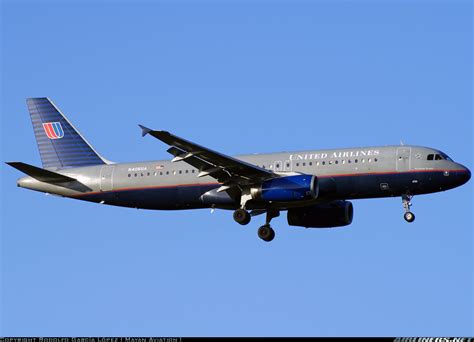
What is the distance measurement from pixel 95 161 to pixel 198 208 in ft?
25.3

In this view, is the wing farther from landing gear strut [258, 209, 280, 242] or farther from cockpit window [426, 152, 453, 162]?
cockpit window [426, 152, 453, 162]

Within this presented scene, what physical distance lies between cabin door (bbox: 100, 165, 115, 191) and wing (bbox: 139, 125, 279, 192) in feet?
23.5

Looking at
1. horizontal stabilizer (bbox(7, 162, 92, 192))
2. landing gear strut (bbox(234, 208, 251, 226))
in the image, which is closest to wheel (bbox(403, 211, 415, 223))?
landing gear strut (bbox(234, 208, 251, 226))

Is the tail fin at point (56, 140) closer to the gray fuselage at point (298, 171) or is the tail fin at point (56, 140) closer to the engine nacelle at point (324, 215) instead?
the gray fuselage at point (298, 171)

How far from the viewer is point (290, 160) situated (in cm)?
5741

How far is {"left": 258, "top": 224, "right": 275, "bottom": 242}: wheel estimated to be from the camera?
193 feet

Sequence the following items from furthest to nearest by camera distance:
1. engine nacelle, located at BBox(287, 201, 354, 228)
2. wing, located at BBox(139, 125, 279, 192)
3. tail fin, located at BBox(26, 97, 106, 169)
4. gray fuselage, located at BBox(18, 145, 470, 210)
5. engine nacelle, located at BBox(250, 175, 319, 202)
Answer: tail fin, located at BBox(26, 97, 106, 169), engine nacelle, located at BBox(287, 201, 354, 228), gray fuselage, located at BBox(18, 145, 470, 210), engine nacelle, located at BBox(250, 175, 319, 202), wing, located at BBox(139, 125, 279, 192)

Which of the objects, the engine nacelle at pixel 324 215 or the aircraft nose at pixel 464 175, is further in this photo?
the engine nacelle at pixel 324 215

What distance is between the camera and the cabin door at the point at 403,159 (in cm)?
5538

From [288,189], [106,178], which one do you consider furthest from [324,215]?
[106,178]

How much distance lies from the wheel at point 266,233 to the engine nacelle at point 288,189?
376 centimetres

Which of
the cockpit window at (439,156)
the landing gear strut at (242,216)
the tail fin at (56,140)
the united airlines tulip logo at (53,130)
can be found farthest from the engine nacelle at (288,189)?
the united airlines tulip logo at (53,130)

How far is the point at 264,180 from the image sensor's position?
184 ft

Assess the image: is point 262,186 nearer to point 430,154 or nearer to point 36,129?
point 430,154
